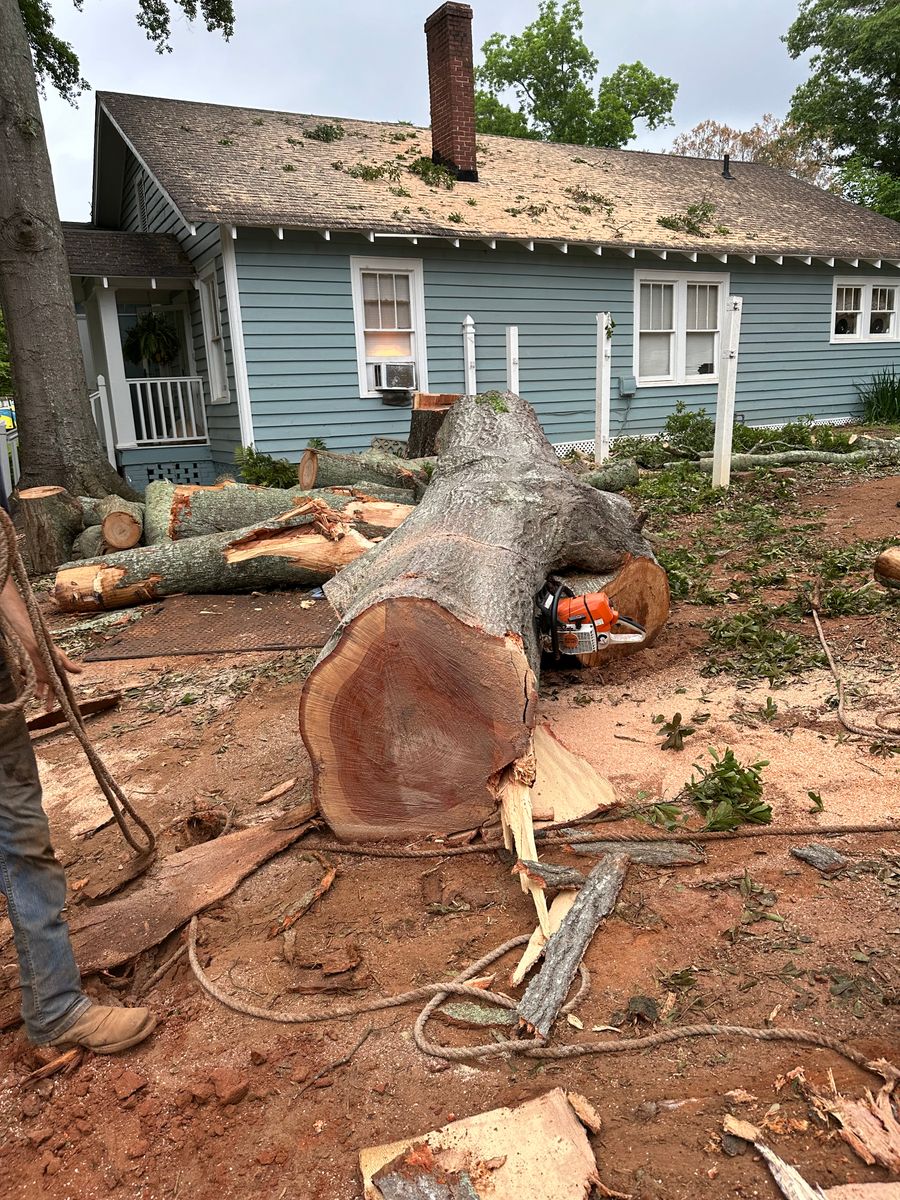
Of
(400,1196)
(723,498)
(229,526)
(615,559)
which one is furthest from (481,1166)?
(723,498)

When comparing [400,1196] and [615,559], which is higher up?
[615,559]

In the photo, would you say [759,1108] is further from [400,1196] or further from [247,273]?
[247,273]

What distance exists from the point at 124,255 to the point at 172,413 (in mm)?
2224

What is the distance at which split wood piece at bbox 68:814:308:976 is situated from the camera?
2436 millimetres

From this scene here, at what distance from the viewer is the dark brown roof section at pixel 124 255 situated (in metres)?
10.8

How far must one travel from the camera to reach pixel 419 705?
279 cm

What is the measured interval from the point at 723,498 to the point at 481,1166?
819cm

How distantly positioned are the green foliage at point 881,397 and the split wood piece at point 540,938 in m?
15.9

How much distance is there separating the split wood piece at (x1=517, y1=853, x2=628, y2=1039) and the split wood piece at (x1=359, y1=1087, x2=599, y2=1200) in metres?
0.27

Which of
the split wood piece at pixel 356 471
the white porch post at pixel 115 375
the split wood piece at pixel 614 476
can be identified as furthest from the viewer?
the white porch post at pixel 115 375

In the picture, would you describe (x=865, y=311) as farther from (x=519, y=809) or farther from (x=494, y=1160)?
(x=494, y=1160)

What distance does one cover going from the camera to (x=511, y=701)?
2.78 metres

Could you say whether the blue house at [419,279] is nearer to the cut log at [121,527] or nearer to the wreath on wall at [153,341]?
the wreath on wall at [153,341]

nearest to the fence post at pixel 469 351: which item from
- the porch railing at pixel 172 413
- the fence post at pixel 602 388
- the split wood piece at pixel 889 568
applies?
the fence post at pixel 602 388
